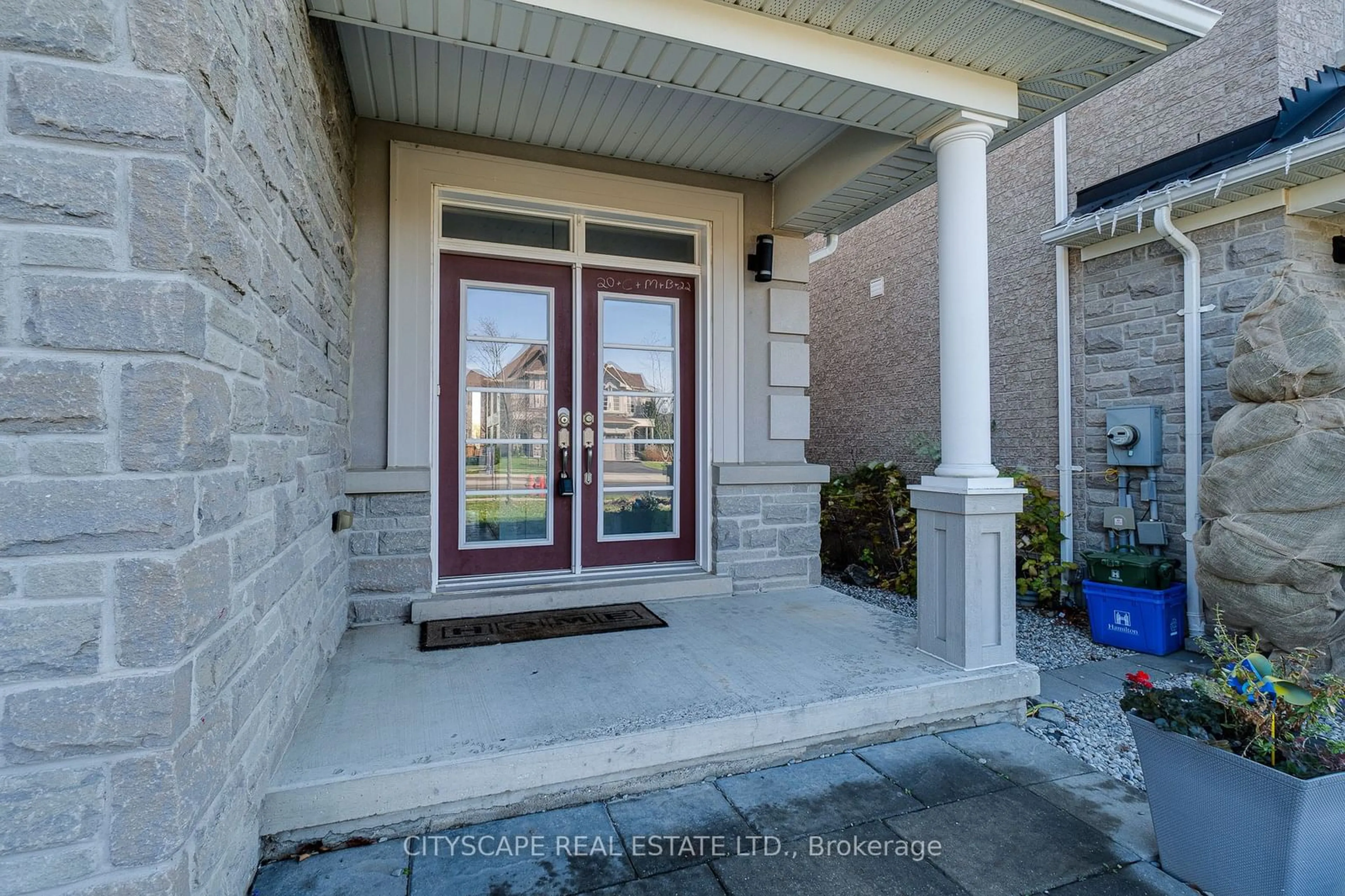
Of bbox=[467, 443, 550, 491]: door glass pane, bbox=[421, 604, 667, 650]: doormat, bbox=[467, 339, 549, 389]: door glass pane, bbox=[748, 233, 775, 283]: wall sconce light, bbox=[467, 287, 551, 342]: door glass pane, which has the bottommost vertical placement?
bbox=[421, 604, 667, 650]: doormat

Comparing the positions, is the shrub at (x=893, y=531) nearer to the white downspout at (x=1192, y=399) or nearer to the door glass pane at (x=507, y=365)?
the white downspout at (x=1192, y=399)

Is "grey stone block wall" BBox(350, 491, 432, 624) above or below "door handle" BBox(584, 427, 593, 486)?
below

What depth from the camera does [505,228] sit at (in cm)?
361

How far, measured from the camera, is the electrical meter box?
4.10m

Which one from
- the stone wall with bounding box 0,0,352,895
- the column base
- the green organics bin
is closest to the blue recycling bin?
the green organics bin

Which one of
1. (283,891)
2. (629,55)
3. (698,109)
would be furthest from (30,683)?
(698,109)

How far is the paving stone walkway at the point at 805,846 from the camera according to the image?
1.66 m

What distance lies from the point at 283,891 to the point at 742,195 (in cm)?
387

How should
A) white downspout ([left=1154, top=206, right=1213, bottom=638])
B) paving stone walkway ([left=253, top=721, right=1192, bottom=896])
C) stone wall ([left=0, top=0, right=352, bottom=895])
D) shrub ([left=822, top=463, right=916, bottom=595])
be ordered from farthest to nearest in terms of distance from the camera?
shrub ([left=822, top=463, right=916, bottom=595]) → white downspout ([left=1154, top=206, right=1213, bottom=638]) → paving stone walkway ([left=253, top=721, right=1192, bottom=896]) → stone wall ([left=0, top=0, right=352, bottom=895])

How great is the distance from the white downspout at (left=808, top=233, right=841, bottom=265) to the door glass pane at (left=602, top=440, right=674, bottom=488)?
5.48 ft

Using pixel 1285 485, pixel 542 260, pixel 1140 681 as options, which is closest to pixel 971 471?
pixel 1140 681

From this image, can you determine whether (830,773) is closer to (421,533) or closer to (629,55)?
(421,533)

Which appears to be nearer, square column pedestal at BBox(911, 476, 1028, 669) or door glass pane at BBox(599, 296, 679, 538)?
square column pedestal at BBox(911, 476, 1028, 669)

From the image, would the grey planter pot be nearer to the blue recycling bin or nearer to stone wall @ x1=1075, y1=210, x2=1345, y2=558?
the blue recycling bin
